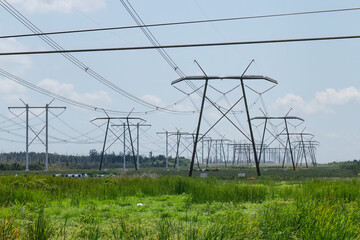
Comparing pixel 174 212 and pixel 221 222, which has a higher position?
pixel 221 222

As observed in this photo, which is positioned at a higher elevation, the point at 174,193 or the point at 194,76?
the point at 194,76

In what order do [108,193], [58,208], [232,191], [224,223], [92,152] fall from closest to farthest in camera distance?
1. [224,223]
2. [58,208]
3. [232,191]
4. [108,193]
5. [92,152]

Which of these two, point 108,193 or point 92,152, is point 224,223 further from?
point 92,152

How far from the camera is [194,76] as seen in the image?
3544 centimetres

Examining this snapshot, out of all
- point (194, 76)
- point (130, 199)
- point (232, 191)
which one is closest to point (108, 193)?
point (130, 199)

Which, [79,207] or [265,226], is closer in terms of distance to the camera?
[265,226]

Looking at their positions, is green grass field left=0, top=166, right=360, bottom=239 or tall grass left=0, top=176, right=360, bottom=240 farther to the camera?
green grass field left=0, top=166, right=360, bottom=239

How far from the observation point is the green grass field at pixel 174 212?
890 cm

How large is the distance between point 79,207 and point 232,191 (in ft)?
19.8

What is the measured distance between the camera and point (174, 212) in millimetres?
14422

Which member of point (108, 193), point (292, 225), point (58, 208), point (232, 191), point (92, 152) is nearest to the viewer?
point (292, 225)

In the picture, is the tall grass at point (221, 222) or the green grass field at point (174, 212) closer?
the tall grass at point (221, 222)

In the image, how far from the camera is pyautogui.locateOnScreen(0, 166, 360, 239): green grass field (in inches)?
Result: 350

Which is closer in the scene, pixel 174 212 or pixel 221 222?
pixel 221 222
